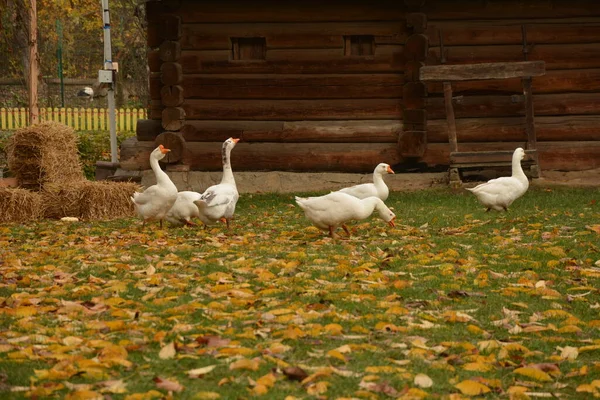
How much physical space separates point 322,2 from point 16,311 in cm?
1246

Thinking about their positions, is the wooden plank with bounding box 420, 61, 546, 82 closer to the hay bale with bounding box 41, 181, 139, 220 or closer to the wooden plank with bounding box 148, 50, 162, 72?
the wooden plank with bounding box 148, 50, 162, 72

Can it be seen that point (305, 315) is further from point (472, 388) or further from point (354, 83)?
point (354, 83)

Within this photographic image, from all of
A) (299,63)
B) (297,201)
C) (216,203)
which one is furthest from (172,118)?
(297,201)

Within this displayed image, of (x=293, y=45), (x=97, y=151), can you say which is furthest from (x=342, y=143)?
(x=97, y=151)

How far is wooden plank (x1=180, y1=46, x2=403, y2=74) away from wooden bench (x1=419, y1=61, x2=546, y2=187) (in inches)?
44.4

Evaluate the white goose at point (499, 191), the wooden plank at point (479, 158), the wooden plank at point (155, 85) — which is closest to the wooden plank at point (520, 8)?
the wooden plank at point (479, 158)

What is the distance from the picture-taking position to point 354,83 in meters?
18.4

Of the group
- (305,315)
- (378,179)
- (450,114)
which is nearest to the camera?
(305,315)

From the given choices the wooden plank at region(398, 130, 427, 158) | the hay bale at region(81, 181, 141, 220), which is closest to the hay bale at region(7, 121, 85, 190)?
the hay bale at region(81, 181, 141, 220)

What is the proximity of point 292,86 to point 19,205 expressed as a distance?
585cm

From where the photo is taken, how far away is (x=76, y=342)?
236 inches

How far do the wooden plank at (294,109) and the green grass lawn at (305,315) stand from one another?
6.81 metres

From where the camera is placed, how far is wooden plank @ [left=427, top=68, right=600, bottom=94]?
18.1 metres

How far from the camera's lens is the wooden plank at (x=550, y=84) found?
18.1 meters
